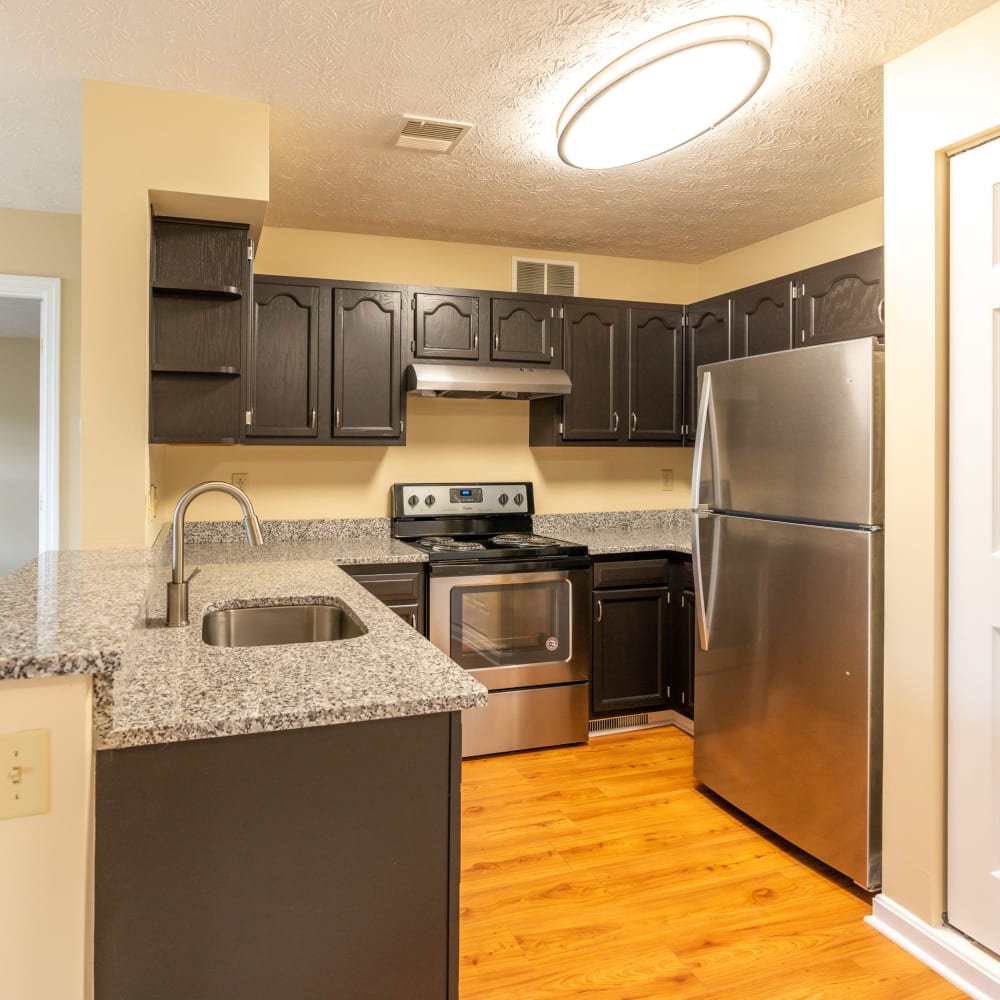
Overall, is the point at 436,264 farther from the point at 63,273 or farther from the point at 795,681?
the point at 795,681

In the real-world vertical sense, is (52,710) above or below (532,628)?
above

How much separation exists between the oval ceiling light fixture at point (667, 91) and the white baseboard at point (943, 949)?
2.28 meters

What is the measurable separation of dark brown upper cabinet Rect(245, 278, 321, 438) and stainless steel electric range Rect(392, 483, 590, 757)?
2.75 feet

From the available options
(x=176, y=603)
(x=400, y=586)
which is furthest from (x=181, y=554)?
(x=400, y=586)

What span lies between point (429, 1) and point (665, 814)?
275 centimetres

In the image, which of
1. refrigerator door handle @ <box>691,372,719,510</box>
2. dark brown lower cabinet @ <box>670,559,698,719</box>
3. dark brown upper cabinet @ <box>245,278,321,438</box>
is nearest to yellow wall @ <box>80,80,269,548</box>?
dark brown upper cabinet @ <box>245,278,321,438</box>

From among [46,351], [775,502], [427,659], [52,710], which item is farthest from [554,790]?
[46,351]

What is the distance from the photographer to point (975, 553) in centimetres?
202

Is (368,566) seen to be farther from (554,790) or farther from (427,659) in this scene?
(427,659)

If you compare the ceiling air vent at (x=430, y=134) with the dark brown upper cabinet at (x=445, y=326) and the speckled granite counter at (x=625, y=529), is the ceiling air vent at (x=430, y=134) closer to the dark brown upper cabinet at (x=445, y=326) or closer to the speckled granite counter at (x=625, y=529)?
the dark brown upper cabinet at (x=445, y=326)

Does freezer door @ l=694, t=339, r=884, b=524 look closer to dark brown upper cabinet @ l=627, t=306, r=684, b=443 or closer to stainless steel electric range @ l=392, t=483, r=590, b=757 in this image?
stainless steel electric range @ l=392, t=483, r=590, b=757

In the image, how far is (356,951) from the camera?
1.30 m

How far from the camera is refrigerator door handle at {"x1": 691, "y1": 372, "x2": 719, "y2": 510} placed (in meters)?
2.96

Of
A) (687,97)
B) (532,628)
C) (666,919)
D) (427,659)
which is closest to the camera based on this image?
(427,659)
